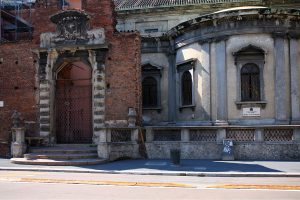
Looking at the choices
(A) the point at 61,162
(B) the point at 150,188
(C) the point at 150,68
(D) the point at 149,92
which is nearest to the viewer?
(B) the point at 150,188

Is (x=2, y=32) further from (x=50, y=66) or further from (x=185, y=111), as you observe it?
(x=185, y=111)

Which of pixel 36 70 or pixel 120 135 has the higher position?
pixel 36 70

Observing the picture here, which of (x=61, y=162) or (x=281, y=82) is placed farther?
(x=281, y=82)

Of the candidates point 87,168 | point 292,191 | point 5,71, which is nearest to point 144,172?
point 87,168

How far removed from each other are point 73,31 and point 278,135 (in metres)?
12.0

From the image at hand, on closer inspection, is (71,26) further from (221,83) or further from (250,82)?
(250,82)

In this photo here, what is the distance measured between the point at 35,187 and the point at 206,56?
15.6 m

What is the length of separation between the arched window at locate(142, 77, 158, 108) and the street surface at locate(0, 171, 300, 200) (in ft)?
49.5

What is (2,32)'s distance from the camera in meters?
27.0

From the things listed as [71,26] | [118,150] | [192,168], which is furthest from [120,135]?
[71,26]

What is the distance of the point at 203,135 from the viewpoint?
20.9 meters

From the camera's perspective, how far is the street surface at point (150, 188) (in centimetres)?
1042

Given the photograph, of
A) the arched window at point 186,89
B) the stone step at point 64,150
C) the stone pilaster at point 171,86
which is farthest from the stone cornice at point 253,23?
the stone step at point 64,150

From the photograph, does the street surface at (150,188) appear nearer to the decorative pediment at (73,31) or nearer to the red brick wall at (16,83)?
the red brick wall at (16,83)
